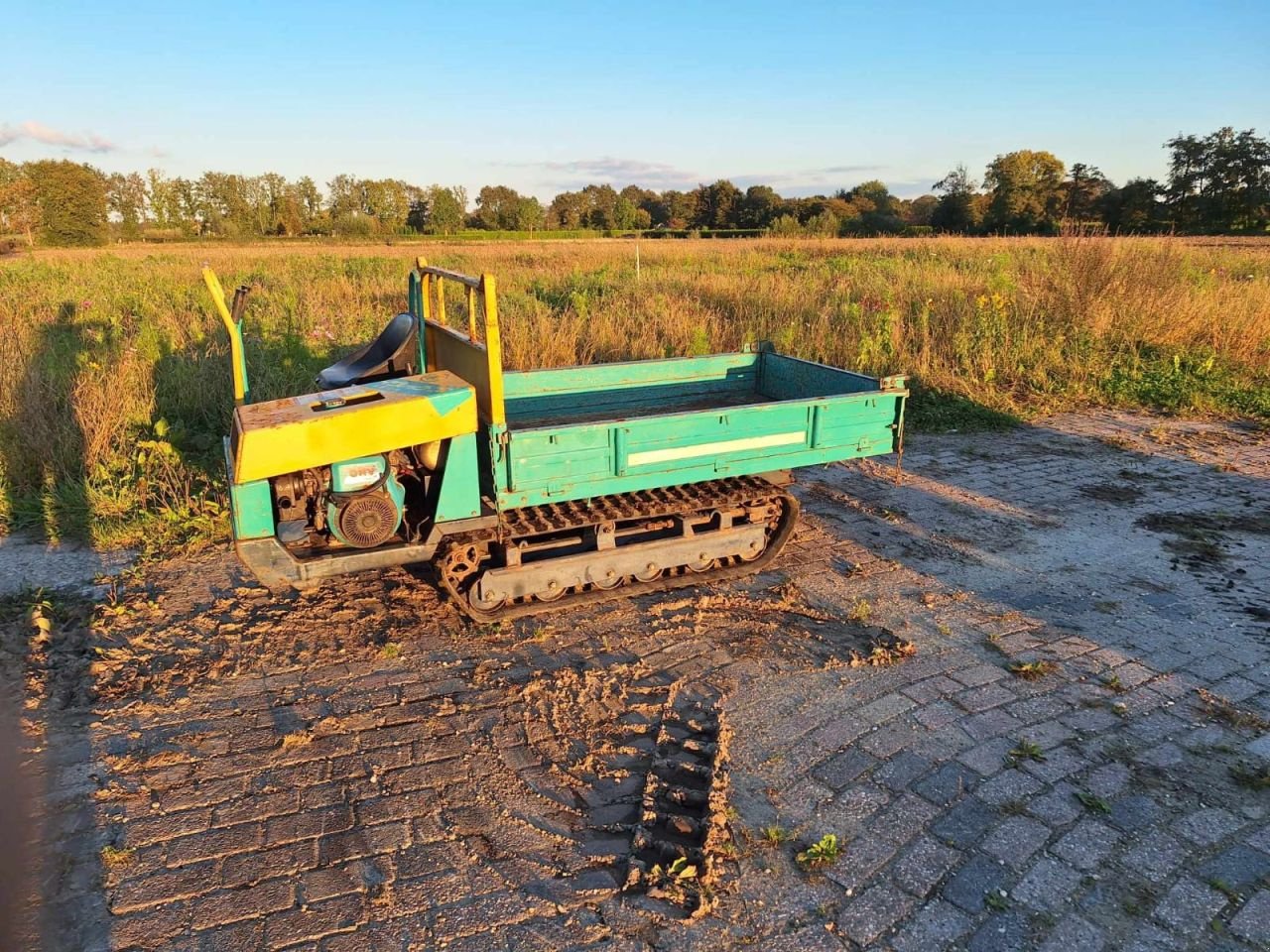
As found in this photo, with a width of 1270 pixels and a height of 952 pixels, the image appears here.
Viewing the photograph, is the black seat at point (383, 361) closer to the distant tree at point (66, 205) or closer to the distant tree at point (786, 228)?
the distant tree at point (786, 228)

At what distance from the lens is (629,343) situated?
1104 centimetres

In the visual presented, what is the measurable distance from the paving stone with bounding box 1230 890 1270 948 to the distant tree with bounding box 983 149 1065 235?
133 feet

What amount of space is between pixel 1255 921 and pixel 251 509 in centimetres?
471

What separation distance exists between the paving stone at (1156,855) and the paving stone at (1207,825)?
0.29 ft

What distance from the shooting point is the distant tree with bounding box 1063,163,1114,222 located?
41219 mm

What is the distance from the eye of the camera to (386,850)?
10.3 feet

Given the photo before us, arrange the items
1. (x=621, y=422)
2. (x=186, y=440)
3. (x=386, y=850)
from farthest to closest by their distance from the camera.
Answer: (x=186, y=440) → (x=621, y=422) → (x=386, y=850)

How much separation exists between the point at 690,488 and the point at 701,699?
63.4 inches

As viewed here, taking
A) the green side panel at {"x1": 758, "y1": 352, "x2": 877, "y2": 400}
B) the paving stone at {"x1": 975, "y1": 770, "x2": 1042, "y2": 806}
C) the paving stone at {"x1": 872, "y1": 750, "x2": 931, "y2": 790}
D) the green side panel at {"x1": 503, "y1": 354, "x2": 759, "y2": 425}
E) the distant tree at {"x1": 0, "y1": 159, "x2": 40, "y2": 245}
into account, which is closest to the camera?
the paving stone at {"x1": 975, "y1": 770, "x2": 1042, "y2": 806}

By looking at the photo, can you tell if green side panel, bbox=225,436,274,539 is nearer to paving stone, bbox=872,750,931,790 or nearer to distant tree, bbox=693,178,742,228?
paving stone, bbox=872,750,931,790

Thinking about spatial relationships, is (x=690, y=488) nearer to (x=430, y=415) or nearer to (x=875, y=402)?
(x=875, y=402)

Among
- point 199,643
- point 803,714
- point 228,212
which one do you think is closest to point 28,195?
point 228,212

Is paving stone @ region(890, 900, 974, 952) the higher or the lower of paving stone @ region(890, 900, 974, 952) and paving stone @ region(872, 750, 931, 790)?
the lower

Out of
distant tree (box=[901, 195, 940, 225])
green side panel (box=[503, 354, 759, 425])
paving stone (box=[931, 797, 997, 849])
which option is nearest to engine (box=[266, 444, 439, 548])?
green side panel (box=[503, 354, 759, 425])
